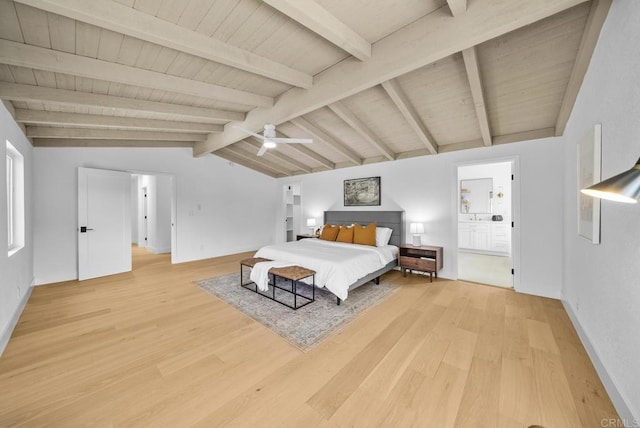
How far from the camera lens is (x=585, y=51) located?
2.09 meters

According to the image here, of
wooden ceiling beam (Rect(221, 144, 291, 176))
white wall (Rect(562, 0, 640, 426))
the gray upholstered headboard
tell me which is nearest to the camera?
white wall (Rect(562, 0, 640, 426))

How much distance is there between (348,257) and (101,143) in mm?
5224

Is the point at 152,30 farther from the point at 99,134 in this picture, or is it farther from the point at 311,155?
the point at 311,155

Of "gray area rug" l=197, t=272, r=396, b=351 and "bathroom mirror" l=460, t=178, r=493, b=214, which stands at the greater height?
"bathroom mirror" l=460, t=178, r=493, b=214

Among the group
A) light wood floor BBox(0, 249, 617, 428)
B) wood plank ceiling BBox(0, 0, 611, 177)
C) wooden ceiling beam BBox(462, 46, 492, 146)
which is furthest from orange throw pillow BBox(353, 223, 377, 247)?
wooden ceiling beam BBox(462, 46, 492, 146)

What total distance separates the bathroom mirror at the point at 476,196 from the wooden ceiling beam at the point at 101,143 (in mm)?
7480

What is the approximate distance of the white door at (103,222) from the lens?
14.7ft

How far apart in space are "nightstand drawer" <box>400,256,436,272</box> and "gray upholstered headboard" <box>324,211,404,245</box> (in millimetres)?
524

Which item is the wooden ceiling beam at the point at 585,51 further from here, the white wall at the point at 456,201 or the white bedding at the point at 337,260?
the white bedding at the point at 337,260

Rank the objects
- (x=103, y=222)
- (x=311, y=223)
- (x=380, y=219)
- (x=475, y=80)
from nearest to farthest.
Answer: (x=475, y=80)
(x=103, y=222)
(x=380, y=219)
(x=311, y=223)

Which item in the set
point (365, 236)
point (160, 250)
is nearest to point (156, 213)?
point (160, 250)

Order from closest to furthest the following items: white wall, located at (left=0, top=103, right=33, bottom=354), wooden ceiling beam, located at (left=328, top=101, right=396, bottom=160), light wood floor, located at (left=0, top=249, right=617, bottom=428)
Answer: light wood floor, located at (left=0, top=249, right=617, bottom=428)
white wall, located at (left=0, top=103, right=33, bottom=354)
wooden ceiling beam, located at (left=328, top=101, right=396, bottom=160)

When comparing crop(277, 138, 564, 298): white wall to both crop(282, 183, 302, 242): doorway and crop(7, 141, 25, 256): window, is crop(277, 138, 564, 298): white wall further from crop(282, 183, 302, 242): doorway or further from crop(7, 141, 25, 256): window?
crop(7, 141, 25, 256): window

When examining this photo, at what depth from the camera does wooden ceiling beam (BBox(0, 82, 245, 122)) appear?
252 cm
